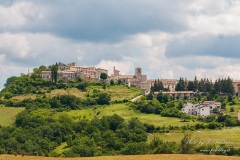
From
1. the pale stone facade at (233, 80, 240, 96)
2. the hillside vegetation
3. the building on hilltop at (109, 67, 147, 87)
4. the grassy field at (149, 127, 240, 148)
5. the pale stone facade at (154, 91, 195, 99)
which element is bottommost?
the grassy field at (149, 127, 240, 148)

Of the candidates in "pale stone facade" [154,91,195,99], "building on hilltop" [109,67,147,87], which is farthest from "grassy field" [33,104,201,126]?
"building on hilltop" [109,67,147,87]

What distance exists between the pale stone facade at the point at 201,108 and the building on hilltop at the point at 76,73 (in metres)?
56.7

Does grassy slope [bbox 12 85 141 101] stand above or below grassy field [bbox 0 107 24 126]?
above


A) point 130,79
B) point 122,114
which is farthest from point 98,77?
point 122,114

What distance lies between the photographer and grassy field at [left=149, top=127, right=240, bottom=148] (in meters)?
79.7

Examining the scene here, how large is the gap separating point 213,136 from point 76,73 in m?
89.9

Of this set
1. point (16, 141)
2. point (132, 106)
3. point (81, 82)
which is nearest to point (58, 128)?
point (16, 141)

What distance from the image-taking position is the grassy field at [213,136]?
79688 millimetres

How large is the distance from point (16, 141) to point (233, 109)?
61.4 m

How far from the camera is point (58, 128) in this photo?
9812 centimetres

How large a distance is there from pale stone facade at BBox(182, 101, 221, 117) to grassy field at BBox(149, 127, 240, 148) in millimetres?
18763

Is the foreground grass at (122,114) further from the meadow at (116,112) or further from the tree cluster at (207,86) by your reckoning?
the tree cluster at (207,86)

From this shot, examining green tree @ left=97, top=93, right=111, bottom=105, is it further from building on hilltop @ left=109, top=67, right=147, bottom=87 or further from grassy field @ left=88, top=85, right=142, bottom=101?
building on hilltop @ left=109, top=67, right=147, bottom=87

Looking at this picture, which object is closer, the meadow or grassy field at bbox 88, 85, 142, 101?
the meadow
